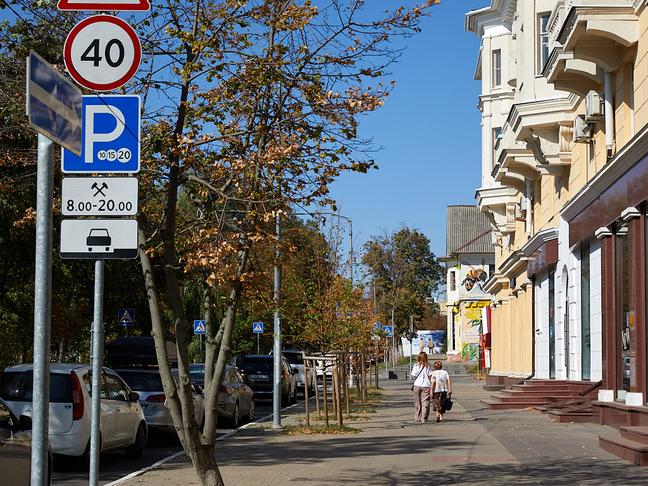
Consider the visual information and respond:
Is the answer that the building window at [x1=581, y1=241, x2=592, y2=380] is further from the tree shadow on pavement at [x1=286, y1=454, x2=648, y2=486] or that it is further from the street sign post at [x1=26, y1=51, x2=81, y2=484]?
the street sign post at [x1=26, y1=51, x2=81, y2=484]

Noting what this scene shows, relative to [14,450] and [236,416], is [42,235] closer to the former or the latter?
[14,450]

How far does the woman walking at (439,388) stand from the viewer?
27297mm

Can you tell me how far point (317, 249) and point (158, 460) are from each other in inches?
881

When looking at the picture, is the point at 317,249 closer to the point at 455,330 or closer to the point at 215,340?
the point at 215,340

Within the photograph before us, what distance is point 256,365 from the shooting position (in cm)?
3912

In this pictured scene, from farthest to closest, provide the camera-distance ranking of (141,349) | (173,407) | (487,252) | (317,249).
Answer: (487,252) → (317,249) → (141,349) → (173,407)

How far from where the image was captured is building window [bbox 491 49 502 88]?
42.9m

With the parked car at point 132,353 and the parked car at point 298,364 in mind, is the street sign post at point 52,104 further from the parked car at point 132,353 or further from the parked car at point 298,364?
the parked car at point 298,364

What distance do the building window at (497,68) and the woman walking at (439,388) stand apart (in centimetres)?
1797

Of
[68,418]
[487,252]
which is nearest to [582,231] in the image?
[68,418]

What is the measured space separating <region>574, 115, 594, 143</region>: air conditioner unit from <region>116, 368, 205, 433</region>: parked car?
10.6 meters

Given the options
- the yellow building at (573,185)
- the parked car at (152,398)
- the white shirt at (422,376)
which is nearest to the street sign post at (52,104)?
the yellow building at (573,185)

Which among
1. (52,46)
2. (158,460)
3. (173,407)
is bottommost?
(158,460)

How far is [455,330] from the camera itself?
103 meters
